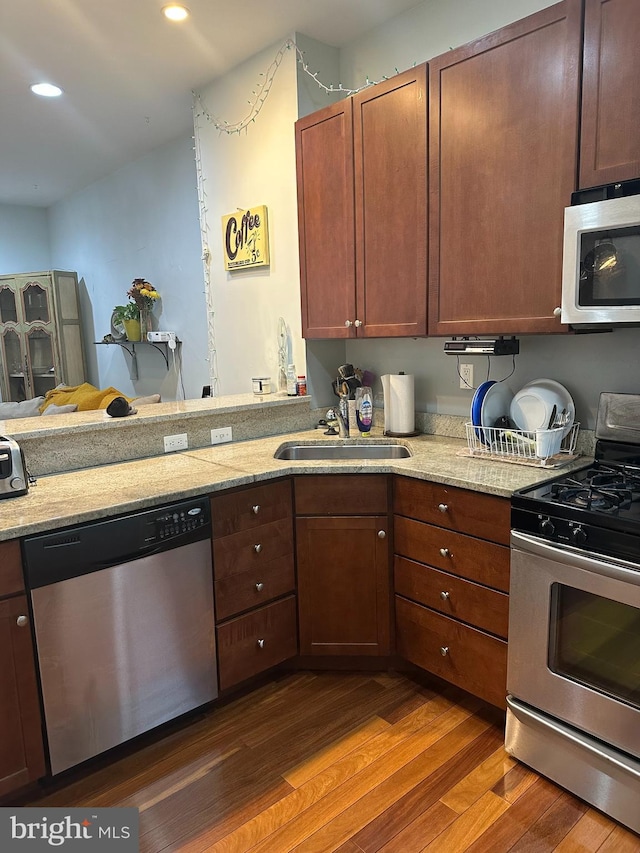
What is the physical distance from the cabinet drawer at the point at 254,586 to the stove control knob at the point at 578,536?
42.8 inches

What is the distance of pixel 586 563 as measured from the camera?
1659mm

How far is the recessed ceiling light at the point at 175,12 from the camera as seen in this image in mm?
2578

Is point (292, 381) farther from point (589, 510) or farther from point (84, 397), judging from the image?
point (84, 397)

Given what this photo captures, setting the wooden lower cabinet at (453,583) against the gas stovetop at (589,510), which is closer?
the gas stovetop at (589,510)

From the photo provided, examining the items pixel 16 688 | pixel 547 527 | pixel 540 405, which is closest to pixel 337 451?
pixel 540 405

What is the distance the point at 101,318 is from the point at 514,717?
541 centimetres

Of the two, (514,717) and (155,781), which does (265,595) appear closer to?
(155,781)

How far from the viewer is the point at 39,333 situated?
6285 mm

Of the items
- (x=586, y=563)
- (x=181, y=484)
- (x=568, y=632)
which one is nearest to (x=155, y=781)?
(x=181, y=484)

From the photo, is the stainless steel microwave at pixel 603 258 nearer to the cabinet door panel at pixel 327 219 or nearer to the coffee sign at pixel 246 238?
the cabinet door panel at pixel 327 219

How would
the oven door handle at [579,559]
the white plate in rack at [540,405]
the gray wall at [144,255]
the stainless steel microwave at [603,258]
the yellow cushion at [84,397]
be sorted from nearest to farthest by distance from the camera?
the oven door handle at [579,559] → the stainless steel microwave at [603,258] → the white plate in rack at [540,405] → the yellow cushion at [84,397] → the gray wall at [144,255]

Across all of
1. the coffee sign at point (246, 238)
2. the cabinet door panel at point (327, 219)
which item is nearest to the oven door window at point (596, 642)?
the cabinet door panel at point (327, 219)

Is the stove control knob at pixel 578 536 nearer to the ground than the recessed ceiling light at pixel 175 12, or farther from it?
nearer to the ground

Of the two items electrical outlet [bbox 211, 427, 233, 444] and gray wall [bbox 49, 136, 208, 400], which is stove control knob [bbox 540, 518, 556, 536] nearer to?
electrical outlet [bbox 211, 427, 233, 444]
